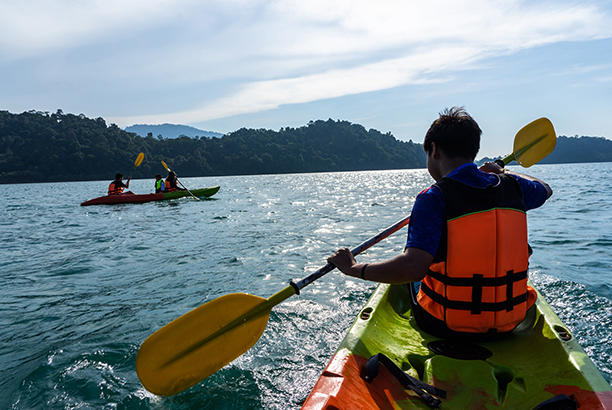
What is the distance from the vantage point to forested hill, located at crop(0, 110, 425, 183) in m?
77.3

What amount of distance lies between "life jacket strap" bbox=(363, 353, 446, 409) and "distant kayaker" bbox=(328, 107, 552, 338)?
393 millimetres

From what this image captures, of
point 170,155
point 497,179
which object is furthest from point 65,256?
point 170,155

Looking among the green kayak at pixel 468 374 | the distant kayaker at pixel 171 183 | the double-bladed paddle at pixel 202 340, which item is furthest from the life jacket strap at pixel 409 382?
the distant kayaker at pixel 171 183

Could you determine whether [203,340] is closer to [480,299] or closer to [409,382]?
[409,382]

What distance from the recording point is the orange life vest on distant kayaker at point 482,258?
1.98 meters

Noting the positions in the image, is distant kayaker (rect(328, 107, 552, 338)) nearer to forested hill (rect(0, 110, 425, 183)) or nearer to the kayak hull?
the kayak hull

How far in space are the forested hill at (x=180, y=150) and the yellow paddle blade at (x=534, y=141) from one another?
89.1 m

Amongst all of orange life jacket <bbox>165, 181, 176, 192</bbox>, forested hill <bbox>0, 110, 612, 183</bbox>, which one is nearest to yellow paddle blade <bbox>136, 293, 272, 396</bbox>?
orange life jacket <bbox>165, 181, 176, 192</bbox>

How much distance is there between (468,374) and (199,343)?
1812 millimetres

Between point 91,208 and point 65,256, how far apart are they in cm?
1068

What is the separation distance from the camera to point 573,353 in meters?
2.18

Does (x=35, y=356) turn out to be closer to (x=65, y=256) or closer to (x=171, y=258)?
(x=171, y=258)

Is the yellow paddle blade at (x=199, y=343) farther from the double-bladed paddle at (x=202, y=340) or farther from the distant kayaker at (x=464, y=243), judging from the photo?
the distant kayaker at (x=464, y=243)

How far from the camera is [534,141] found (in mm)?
4055
